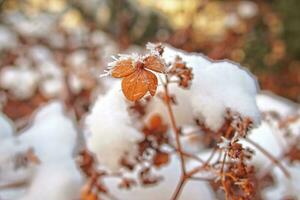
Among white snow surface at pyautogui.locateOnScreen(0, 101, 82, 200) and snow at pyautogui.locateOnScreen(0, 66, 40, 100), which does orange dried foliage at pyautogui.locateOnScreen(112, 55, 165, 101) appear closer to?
white snow surface at pyautogui.locateOnScreen(0, 101, 82, 200)

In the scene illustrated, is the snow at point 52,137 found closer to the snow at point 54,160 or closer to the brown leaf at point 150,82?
the snow at point 54,160

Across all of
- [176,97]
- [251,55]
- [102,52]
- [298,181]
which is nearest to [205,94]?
[176,97]

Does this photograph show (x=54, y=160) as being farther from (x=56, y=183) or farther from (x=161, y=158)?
(x=161, y=158)

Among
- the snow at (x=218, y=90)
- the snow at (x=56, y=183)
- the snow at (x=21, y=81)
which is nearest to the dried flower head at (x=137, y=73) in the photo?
the snow at (x=218, y=90)

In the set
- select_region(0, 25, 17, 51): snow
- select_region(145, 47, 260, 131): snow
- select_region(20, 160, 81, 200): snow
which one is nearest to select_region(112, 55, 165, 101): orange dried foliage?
select_region(145, 47, 260, 131): snow

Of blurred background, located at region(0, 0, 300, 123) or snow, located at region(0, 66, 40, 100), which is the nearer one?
blurred background, located at region(0, 0, 300, 123)

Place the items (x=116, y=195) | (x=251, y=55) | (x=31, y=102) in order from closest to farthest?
(x=116, y=195)
(x=251, y=55)
(x=31, y=102)

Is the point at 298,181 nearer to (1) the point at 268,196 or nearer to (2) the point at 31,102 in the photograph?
(1) the point at 268,196
